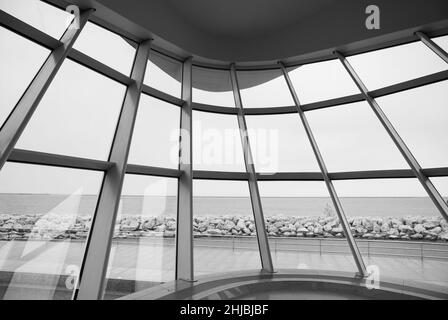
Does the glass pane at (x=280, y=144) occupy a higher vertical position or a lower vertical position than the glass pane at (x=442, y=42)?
lower

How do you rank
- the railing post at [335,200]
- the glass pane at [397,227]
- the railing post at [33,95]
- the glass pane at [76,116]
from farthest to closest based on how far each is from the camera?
the railing post at [335,200], the glass pane at [397,227], the glass pane at [76,116], the railing post at [33,95]

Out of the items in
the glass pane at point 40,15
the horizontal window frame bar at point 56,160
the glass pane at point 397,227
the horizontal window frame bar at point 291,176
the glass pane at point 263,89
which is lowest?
the glass pane at point 397,227

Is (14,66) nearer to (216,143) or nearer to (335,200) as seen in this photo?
(216,143)

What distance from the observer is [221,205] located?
7.29 meters

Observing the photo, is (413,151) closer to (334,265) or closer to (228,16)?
(334,265)

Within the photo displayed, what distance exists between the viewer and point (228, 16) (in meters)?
7.39

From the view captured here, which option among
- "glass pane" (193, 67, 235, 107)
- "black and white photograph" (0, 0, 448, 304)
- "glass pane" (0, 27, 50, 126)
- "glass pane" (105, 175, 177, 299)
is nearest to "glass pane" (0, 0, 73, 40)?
"black and white photograph" (0, 0, 448, 304)

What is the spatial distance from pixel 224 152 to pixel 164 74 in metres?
2.32

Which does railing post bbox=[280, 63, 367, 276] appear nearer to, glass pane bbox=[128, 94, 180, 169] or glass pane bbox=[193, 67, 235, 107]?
glass pane bbox=[193, 67, 235, 107]

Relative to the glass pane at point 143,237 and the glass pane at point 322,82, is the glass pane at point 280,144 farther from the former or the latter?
the glass pane at point 143,237

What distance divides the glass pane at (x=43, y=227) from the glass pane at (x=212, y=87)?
11.6 ft

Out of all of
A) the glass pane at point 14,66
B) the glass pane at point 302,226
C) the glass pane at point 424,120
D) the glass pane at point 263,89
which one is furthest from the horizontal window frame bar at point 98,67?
the glass pane at point 424,120

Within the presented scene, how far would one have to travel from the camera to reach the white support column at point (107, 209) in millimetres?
4754

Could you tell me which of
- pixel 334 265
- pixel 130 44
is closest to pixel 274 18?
pixel 130 44
